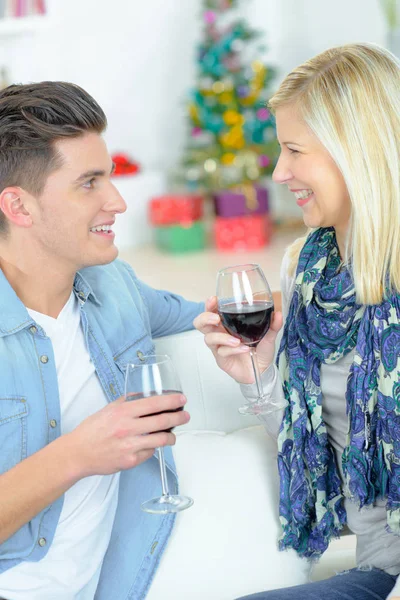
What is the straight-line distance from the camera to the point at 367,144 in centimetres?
163

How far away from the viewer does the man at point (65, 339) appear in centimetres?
162

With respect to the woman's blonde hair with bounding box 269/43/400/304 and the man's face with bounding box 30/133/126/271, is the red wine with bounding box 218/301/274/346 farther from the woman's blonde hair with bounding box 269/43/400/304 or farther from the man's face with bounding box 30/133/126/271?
the man's face with bounding box 30/133/126/271

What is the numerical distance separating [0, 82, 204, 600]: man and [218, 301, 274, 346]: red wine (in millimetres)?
189

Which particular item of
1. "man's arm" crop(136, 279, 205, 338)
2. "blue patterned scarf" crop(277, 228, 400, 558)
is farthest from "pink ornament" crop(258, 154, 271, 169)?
"blue patterned scarf" crop(277, 228, 400, 558)

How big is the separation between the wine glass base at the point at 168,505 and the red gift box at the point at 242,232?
4065 millimetres

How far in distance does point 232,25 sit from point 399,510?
15.1 feet

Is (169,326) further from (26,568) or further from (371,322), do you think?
(26,568)

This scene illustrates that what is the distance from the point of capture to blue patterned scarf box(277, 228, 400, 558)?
166 cm

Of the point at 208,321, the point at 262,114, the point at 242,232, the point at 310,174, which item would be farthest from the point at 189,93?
the point at 208,321

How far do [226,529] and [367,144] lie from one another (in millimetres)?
821

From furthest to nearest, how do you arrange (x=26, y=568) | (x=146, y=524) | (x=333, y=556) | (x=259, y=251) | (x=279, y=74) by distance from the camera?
(x=279, y=74), (x=259, y=251), (x=333, y=556), (x=146, y=524), (x=26, y=568)

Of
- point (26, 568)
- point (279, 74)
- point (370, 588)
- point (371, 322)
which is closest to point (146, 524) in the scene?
point (26, 568)

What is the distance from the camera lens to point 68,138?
1787 millimetres

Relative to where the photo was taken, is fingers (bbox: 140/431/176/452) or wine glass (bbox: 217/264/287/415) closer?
fingers (bbox: 140/431/176/452)
